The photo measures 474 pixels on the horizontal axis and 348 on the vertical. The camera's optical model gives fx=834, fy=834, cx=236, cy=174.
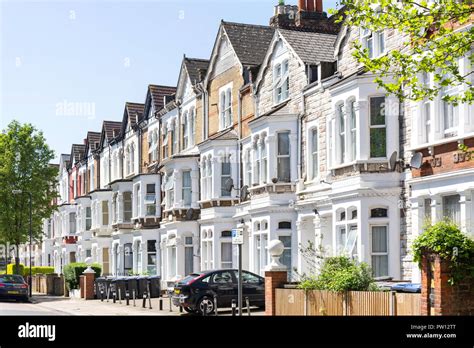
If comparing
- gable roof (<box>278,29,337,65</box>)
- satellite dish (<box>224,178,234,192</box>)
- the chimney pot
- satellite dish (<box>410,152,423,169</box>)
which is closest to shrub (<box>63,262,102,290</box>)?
satellite dish (<box>224,178,234,192</box>)

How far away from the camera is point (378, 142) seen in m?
→ 25.3

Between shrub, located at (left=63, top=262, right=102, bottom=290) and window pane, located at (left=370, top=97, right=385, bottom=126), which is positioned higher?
window pane, located at (left=370, top=97, right=385, bottom=126)

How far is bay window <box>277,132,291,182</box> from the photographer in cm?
3158

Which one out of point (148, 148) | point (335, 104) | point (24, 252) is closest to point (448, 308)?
point (335, 104)

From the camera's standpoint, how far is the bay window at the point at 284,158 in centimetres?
3158

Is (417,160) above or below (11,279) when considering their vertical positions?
above

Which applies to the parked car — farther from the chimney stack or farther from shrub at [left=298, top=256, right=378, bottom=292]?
shrub at [left=298, top=256, right=378, bottom=292]

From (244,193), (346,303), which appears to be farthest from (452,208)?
(244,193)

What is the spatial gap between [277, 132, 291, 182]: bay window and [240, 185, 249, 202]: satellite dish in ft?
11.5

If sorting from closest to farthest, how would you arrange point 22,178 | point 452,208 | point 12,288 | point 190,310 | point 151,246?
point 452,208 < point 190,310 < point 12,288 < point 151,246 < point 22,178

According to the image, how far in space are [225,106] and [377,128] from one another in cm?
1472

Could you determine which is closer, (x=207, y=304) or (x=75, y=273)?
(x=207, y=304)

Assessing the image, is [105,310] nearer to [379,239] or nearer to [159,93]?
[379,239]
